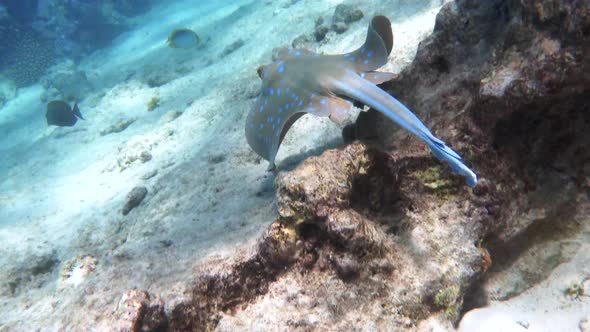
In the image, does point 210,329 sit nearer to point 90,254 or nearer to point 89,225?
point 90,254

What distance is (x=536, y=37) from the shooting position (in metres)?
2.40

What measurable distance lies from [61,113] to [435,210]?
979cm

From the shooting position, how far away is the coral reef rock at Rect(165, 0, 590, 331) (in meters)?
2.40

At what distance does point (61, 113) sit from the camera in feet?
28.6

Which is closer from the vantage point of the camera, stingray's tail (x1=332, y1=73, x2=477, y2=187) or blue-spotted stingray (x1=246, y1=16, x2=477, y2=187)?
stingray's tail (x1=332, y1=73, x2=477, y2=187)

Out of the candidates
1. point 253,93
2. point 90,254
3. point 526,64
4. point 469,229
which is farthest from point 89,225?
point 526,64

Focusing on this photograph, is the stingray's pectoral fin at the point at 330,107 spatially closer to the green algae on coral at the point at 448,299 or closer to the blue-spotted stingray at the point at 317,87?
the blue-spotted stingray at the point at 317,87

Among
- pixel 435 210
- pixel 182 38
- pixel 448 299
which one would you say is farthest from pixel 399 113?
pixel 182 38

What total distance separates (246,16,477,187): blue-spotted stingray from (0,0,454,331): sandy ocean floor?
30.5 inches

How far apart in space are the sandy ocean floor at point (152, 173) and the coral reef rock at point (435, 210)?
46 cm

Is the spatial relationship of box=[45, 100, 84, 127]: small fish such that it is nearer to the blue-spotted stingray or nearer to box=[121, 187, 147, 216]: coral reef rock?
box=[121, 187, 147, 216]: coral reef rock

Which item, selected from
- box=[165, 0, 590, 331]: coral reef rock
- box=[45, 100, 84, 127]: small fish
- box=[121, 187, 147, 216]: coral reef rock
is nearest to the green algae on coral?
box=[165, 0, 590, 331]: coral reef rock

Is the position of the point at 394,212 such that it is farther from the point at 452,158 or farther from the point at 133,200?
the point at 133,200

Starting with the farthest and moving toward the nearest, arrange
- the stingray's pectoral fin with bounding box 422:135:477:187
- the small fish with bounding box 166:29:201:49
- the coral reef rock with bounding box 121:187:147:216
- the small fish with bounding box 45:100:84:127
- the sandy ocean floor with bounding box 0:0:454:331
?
1. the small fish with bounding box 166:29:201:49
2. the small fish with bounding box 45:100:84:127
3. the coral reef rock with bounding box 121:187:147:216
4. the sandy ocean floor with bounding box 0:0:454:331
5. the stingray's pectoral fin with bounding box 422:135:477:187
